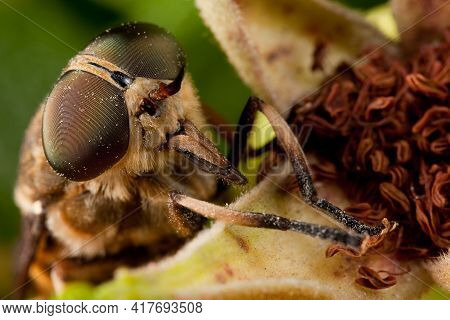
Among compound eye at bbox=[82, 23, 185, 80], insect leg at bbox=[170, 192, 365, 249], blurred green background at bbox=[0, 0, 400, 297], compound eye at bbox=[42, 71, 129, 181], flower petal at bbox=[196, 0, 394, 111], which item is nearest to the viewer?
insect leg at bbox=[170, 192, 365, 249]

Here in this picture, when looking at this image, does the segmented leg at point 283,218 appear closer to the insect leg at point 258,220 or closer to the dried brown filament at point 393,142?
the insect leg at point 258,220

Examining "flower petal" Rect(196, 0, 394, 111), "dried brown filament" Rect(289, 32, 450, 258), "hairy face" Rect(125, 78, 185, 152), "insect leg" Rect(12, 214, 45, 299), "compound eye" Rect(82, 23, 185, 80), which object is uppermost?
"compound eye" Rect(82, 23, 185, 80)

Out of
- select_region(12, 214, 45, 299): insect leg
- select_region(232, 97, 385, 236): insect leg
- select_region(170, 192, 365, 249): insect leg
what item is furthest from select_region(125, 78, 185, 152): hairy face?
select_region(12, 214, 45, 299): insect leg

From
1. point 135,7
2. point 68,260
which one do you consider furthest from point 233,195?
point 135,7

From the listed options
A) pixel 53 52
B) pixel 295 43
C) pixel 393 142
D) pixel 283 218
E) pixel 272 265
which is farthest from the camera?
pixel 53 52

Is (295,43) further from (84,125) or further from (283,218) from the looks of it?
(84,125)

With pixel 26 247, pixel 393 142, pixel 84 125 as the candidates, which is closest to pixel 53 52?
pixel 26 247

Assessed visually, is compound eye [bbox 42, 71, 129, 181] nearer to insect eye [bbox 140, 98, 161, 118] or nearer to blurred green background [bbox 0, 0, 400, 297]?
insect eye [bbox 140, 98, 161, 118]
